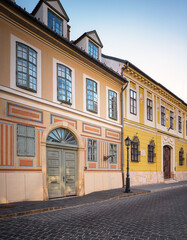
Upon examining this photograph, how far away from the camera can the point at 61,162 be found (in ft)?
35.3

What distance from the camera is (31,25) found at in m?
9.51

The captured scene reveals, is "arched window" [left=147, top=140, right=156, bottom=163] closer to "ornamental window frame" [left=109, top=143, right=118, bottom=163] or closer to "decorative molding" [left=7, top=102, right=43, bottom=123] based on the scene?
"ornamental window frame" [left=109, top=143, right=118, bottom=163]

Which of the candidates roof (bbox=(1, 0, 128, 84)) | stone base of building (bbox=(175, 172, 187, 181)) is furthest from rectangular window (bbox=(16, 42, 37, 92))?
stone base of building (bbox=(175, 172, 187, 181))

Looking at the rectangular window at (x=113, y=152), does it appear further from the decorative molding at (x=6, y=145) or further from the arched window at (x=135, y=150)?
the decorative molding at (x=6, y=145)

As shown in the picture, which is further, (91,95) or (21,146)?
(91,95)

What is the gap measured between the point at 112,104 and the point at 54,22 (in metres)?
6.32

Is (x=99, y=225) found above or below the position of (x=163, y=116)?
below

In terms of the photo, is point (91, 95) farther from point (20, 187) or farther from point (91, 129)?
point (20, 187)

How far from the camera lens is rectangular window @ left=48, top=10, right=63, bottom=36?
10925mm

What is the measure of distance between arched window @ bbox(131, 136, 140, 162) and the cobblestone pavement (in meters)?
8.48

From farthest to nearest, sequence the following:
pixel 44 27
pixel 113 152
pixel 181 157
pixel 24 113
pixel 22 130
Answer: pixel 181 157 < pixel 113 152 < pixel 44 27 < pixel 24 113 < pixel 22 130

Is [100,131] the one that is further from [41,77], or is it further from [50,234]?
[50,234]

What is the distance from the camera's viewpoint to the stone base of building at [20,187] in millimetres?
8008

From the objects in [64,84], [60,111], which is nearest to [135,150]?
[60,111]
